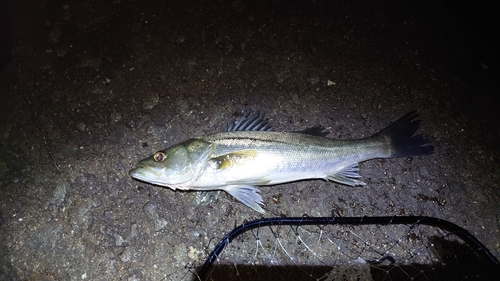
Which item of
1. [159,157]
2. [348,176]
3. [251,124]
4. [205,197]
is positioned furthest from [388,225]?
[159,157]

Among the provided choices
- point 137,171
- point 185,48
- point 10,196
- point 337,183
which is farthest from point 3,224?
point 337,183

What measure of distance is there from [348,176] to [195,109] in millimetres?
1513

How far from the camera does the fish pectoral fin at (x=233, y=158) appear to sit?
7.97 ft

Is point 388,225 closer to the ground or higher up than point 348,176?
closer to the ground

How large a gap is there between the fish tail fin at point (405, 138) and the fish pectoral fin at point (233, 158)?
47.4 inches

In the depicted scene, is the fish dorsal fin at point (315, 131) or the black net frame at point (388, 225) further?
the fish dorsal fin at point (315, 131)

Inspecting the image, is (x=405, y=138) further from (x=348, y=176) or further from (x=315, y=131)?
(x=315, y=131)

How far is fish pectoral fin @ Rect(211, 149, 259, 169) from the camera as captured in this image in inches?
95.7

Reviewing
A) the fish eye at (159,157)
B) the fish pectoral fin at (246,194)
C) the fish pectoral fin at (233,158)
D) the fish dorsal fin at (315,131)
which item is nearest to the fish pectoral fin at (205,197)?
the fish pectoral fin at (246,194)

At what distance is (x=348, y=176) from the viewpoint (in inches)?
106

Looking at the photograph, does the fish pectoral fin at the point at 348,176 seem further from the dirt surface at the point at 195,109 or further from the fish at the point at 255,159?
the dirt surface at the point at 195,109

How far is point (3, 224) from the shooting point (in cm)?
247

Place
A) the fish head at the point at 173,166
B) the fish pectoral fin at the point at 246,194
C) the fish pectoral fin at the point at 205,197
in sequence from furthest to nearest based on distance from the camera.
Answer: the fish pectoral fin at the point at 205,197 < the fish pectoral fin at the point at 246,194 < the fish head at the point at 173,166

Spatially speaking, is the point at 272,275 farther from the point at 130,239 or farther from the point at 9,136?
the point at 9,136
